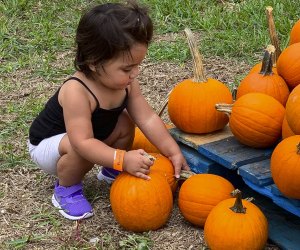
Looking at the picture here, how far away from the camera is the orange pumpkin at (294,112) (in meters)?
2.72

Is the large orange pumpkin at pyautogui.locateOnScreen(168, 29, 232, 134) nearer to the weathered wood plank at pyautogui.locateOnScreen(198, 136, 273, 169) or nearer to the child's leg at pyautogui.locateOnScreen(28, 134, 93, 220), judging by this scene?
the weathered wood plank at pyautogui.locateOnScreen(198, 136, 273, 169)

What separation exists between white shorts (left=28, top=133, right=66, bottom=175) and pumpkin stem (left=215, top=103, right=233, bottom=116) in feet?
2.49

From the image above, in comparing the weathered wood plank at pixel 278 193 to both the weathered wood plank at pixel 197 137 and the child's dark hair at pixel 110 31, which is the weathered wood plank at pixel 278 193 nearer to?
the weathered wood plank at pixel 197 137

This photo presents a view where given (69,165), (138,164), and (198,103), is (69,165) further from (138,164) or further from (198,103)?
(198,103)

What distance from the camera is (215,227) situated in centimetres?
272

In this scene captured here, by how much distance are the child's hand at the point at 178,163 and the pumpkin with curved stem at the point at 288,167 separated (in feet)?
2.06

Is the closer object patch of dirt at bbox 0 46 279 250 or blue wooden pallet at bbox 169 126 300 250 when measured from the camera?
blue wooden pallet at bbox 169 126 300 250

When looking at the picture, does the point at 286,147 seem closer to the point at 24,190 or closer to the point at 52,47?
the point at 24,190

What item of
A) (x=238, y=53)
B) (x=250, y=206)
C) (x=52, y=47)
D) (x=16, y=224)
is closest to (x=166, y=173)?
(x=250, y=206)

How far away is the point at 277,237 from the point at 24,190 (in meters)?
1.35

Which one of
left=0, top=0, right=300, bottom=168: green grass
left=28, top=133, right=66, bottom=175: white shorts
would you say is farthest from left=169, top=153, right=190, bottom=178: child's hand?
left=0, top=0, right=300, bottom=168: green grass

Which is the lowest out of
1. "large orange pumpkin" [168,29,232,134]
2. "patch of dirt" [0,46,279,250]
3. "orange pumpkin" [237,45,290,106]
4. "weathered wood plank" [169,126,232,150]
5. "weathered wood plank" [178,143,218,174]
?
"patch of dirt" [0,46,279,250]

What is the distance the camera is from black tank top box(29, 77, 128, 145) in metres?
3.18

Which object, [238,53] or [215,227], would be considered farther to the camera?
[238,53]
